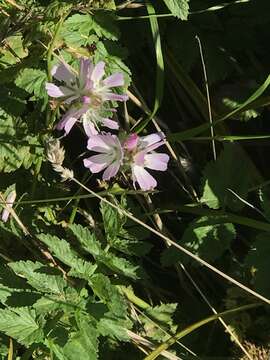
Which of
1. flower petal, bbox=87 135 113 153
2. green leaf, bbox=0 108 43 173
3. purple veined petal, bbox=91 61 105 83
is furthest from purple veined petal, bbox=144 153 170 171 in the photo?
green leaf, bbox=0 108 43 173

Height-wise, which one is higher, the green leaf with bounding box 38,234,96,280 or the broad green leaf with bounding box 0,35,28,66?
the broad green leaf with bounding box 0,35,28,66

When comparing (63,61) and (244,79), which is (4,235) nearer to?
(63,61)

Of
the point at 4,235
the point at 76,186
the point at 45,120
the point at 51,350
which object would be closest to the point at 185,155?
the point at 76,186

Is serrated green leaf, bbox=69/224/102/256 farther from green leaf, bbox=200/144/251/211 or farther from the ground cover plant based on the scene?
green leaf, bbox=200/144/251/211

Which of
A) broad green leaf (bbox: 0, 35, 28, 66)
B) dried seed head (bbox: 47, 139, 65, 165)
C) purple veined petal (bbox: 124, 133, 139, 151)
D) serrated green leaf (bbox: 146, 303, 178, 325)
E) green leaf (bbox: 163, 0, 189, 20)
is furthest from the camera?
serrated green leaf (bbox: 146, 303, 178, 325)

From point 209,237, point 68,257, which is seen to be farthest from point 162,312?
point 68,257

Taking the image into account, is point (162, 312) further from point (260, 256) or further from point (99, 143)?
point (99, 143)

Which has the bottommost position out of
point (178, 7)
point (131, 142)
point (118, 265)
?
point (118, 265)
